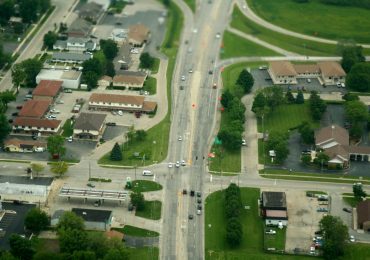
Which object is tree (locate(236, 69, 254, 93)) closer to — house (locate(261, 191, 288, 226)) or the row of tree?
the row of tree

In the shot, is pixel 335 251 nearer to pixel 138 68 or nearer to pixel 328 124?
pixel 328 124

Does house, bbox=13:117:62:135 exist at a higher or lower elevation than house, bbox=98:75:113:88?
lower

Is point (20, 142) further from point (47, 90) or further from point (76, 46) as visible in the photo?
point (76, 46)

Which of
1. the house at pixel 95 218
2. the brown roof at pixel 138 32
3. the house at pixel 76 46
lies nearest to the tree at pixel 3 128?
the house at pixel 95 218

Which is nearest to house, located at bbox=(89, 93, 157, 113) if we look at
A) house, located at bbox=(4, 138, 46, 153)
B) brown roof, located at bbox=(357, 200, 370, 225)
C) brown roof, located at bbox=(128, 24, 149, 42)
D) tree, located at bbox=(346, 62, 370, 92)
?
house, located at bbox=(4, 138, 46, 153)

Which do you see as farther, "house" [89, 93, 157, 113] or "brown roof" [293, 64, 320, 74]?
"brown roof" [293, 64, 320, 74]
